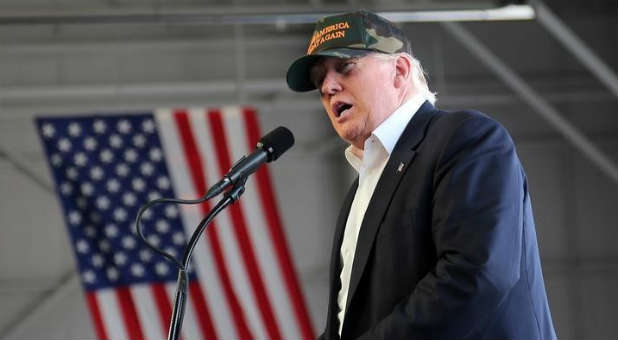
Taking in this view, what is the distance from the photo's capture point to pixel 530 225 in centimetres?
170

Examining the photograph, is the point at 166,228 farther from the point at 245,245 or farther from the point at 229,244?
the point at 245,245

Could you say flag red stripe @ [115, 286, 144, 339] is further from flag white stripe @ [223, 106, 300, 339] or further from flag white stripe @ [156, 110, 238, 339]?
flag white stripe @ [223, 106, 300, 339]

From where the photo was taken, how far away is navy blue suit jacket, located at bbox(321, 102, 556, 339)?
5.10 ft

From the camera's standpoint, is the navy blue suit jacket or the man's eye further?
the man's eye

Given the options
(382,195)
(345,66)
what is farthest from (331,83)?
(382,195)

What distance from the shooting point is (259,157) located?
195 centimetres

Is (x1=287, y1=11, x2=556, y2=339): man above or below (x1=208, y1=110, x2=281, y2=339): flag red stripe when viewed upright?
above

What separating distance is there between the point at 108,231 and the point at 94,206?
0.21 meters

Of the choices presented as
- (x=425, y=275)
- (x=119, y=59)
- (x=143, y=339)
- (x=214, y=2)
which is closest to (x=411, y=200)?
(x=425, y=275)

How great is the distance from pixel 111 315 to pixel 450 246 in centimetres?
461

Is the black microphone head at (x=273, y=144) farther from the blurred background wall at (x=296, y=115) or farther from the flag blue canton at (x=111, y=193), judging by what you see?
the blurred background wall at (x=296, y=115)

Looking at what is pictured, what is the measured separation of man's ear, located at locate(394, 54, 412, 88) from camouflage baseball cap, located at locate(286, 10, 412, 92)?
0.02 meters

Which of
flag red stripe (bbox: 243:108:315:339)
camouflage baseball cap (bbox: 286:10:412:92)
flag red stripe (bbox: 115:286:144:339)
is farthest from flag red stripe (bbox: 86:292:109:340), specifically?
camouflage baseball cap (bbox: 286:10:412:92)

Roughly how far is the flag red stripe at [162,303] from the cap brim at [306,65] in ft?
13.2
